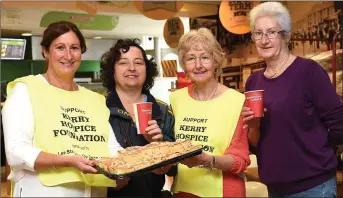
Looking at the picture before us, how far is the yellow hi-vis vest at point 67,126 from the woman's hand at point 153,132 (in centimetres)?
24

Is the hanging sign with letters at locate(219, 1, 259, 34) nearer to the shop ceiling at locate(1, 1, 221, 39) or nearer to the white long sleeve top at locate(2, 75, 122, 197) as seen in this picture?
the shop ceiling at locate(1, 1, 221, 39)

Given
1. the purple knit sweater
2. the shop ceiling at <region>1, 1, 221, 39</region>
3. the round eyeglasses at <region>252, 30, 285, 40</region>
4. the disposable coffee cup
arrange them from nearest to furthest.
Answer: the disposable coffee cup → the purple knit sweater → the round eyeglasses at <region>252, 30, 285, 40</region> → the shop ceiling at <region>1, 1, 221, 39</region>

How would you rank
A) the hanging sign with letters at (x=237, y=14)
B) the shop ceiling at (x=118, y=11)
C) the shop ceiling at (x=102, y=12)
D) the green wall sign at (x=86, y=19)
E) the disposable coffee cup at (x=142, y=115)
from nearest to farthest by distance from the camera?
the disposable coffee cup at (x=142, y=115) < the hanging sign with letters at (x=237, y=14) < the shop ceiling at (x=118, y=11) < the shop ceiling at (x=102, y=12) < the green wall sign at (x=86, y=19)

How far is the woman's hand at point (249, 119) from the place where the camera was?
2.08 meters

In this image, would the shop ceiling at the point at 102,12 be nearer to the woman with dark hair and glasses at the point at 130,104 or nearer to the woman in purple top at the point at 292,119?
the woman with dark hair and glasses at the point at 130,104

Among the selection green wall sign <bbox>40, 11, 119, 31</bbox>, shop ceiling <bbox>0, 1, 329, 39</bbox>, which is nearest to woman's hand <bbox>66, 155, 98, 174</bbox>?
shop ceiling <bbox>0, 1, 329, 39</bbox>

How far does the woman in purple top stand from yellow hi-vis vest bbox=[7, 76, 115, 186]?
0.76 meters

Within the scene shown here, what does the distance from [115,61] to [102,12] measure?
6735 millimetres

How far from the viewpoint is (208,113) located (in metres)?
2.17

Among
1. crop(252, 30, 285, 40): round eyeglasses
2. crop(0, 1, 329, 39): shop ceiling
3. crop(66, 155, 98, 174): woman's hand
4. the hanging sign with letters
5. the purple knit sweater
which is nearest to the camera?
crop(66, 155, 98, 174): woman's hand

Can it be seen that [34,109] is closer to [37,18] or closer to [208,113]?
[208,113]

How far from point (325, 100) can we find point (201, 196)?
0.81 m

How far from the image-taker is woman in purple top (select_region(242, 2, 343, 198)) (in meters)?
2.09

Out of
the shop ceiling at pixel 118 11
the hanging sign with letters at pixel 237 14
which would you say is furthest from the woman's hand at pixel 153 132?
the shop ceiling at pixel 118 11
